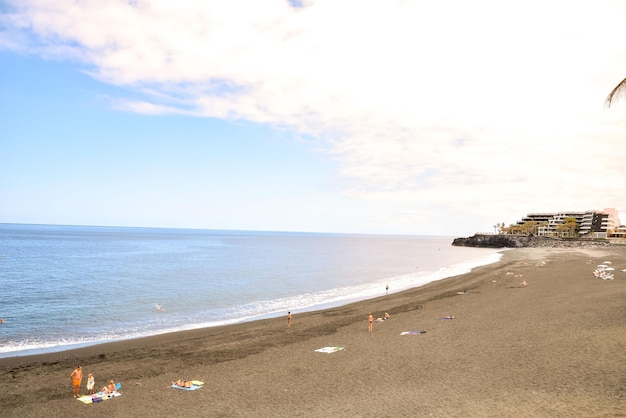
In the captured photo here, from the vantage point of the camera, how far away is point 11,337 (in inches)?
1011

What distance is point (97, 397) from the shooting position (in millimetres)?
15031

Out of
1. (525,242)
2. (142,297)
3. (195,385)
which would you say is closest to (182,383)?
(195,385)

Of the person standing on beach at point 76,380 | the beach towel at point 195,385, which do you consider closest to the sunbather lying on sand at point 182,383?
the beach towel at point 195,385

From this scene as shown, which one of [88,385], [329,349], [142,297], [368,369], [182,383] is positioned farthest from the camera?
[142,297]

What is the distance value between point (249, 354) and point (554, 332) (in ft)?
49.0

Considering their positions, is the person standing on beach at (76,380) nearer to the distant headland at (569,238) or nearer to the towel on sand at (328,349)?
the towel on sand at (328,349)

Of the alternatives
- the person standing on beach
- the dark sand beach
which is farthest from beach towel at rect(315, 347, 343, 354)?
the person standing on beach

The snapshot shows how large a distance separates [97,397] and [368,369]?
33.6ft

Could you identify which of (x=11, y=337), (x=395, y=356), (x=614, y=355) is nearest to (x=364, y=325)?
(x=395, y=356)

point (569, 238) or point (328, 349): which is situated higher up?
point (569, 238)

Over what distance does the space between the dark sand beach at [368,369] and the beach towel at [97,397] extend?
0.32m

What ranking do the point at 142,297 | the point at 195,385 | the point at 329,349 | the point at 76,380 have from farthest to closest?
the point at 142,297, the point at 329,349, the point at 195,385, the point at 76,380

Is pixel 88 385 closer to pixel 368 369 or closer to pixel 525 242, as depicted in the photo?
pixel 368 369

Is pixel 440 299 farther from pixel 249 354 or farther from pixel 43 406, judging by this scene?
pixel 43 406
